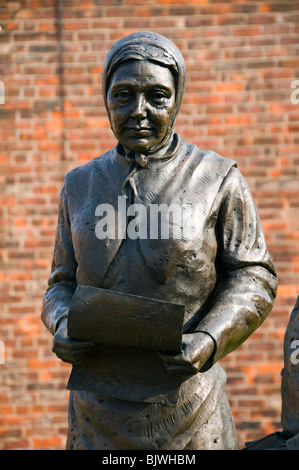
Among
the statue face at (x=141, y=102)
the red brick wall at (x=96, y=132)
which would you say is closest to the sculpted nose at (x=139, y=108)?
the statue face at (x=141, y=102)

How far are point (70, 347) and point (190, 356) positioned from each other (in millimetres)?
390

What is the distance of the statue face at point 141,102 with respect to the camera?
2971 mm

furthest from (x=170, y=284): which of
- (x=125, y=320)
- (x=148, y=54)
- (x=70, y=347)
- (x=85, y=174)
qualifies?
(x=148, y=54)

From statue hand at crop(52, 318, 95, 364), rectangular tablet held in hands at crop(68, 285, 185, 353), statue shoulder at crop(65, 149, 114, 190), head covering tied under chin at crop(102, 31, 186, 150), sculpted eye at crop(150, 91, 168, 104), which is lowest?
statue hand at crop(52, 318, 95, 364)

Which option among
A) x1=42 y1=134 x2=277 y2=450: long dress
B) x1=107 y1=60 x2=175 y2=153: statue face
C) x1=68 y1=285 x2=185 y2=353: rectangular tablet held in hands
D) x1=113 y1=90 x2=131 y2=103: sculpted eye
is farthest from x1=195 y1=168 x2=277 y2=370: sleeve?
x1=113 y1=90 x2=131 y2=103: sculpted eye

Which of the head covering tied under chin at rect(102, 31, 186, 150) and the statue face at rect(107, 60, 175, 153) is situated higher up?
the head covering tied under chin at rect(102, 31, 186, 150)

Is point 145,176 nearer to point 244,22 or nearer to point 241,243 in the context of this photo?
point 241,243

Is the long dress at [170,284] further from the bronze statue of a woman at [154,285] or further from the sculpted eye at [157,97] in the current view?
the sculpted eye at [157,97]

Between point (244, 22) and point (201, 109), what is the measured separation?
2.19ft

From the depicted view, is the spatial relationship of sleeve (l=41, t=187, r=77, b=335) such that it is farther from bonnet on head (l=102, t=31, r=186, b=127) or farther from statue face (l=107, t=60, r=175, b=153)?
bonnet on head (l=102, t=31, r=186, b=127)

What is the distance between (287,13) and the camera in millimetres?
6102

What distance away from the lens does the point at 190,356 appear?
271 cm

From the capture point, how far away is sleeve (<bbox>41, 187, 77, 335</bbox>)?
10.2 ft

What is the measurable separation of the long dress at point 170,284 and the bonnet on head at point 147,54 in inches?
9.9
